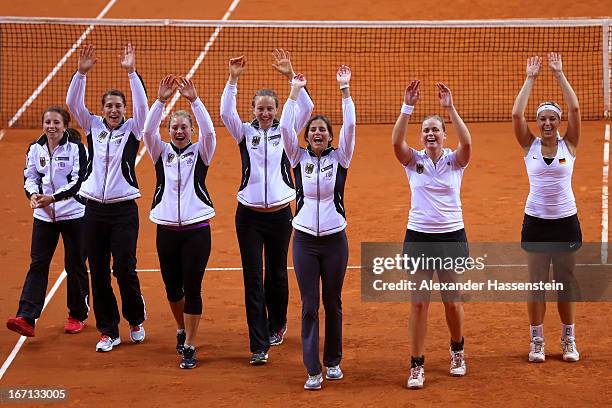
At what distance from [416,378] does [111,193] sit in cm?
361

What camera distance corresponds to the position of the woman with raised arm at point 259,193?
1111cm

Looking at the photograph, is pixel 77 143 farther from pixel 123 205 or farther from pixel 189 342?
pixel 189 342

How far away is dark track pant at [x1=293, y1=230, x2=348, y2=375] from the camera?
412 inches

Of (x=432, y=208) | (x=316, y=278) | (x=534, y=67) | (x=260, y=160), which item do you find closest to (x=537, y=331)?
(x=432, y=208)

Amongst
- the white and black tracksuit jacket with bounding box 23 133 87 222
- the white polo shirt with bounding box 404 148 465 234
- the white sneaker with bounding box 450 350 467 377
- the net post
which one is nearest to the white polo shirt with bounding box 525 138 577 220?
the white polo shirt with bounding box 404 148 465 234

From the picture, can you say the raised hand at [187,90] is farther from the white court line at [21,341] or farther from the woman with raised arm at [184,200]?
the white court line at [21,341]

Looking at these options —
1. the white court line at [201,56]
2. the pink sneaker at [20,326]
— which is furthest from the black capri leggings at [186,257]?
the white court line at [201,56]

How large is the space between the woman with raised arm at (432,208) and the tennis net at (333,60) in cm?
1138

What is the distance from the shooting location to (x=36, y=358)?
11562 millimetres

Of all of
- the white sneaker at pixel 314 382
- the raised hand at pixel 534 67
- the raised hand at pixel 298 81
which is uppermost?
the raised hand at pixel 534 67

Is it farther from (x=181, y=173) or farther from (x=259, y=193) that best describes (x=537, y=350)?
(x=181, y=173)

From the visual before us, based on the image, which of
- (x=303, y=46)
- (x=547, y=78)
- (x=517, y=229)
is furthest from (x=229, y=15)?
(x=517, y=229)

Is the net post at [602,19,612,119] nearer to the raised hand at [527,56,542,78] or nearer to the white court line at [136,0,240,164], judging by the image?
the white court line at [136,0,240,164]

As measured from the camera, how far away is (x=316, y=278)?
10.6 metres
